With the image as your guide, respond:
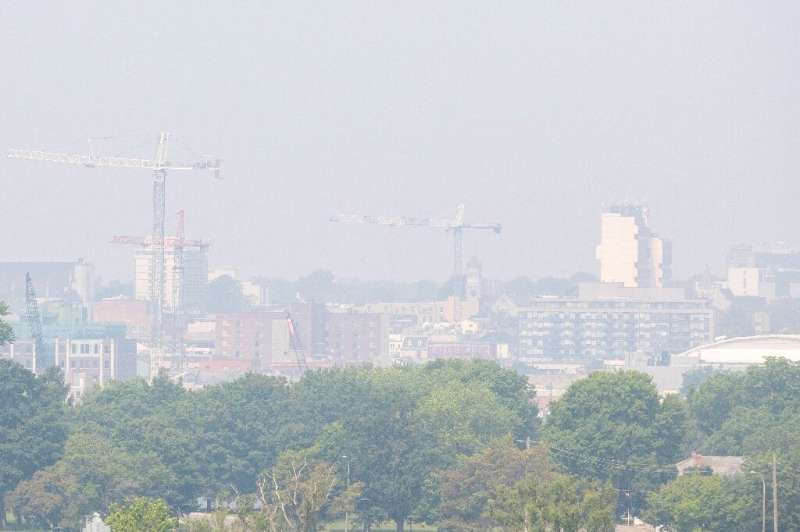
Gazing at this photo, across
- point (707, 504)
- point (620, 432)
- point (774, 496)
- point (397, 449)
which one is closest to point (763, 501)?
point (774, 496)

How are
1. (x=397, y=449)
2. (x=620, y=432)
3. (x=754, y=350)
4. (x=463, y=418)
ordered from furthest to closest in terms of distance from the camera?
(x=754, y=350) → (x=463, y=418) → (x=620, y=432) → (x=397, y=449)

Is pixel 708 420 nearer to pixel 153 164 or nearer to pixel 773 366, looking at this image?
Result: pixel 773 366

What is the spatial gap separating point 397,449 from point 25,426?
13.7 metres

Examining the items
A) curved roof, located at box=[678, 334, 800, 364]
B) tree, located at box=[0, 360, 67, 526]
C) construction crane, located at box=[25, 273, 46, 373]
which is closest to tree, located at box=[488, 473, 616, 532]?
tree, located at box=[0, 360, 67, 526]

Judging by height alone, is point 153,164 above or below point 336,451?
above

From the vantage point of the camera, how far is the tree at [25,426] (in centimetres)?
7769

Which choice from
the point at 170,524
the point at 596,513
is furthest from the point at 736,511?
the point at 170,524

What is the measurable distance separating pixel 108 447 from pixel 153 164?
396 ft

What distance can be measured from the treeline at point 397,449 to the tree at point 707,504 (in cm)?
7

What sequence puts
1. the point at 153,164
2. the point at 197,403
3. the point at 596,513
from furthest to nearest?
the point at 153,164
the point at 197,403
the point at 596,513

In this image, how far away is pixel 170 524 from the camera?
2109 inches

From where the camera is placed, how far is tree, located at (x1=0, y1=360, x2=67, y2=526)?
77.7 m

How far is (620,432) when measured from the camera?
78875 mm

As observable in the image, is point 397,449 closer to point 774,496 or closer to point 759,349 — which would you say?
point 774,496
